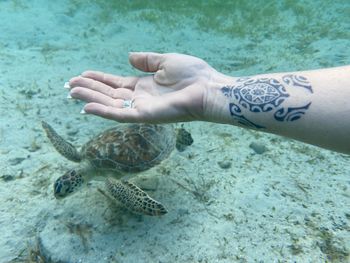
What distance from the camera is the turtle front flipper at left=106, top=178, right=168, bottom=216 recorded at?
99.0 inches

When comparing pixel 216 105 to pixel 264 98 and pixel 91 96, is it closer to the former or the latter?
pixel 264 98

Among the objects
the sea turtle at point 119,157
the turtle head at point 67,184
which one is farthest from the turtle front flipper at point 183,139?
the turtle head at point 67,184

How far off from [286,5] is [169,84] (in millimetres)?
8815

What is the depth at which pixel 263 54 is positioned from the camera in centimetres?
688

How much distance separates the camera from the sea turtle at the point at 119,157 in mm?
2715

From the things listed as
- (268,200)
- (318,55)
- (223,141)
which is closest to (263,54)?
(318,55)

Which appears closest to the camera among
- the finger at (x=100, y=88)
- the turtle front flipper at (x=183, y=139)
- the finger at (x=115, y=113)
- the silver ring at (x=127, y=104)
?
the finger at (x=115, y=113)

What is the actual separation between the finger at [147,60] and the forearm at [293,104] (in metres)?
0.62

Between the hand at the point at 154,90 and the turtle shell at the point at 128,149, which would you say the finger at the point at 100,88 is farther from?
the turtle shell at the point at 128,149

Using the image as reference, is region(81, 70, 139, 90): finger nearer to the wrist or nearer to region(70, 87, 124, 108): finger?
region(70, 87, 124, 108): finger

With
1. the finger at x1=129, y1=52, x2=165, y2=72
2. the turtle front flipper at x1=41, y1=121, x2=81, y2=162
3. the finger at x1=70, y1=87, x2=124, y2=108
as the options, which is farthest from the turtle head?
the finger at x1=129, y1=52, x2=165, y2=72

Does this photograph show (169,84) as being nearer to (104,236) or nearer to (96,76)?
(96,76)

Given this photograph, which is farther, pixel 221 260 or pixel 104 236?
pixel 104 236

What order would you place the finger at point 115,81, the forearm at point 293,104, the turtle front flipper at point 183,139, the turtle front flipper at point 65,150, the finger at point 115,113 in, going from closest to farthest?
the forearm at point 293,104 < the finger at point 115,113 < the finger at point 115,81 < the turtle front flipper at point 65,150 < the turtle front flipper at point 183,139
